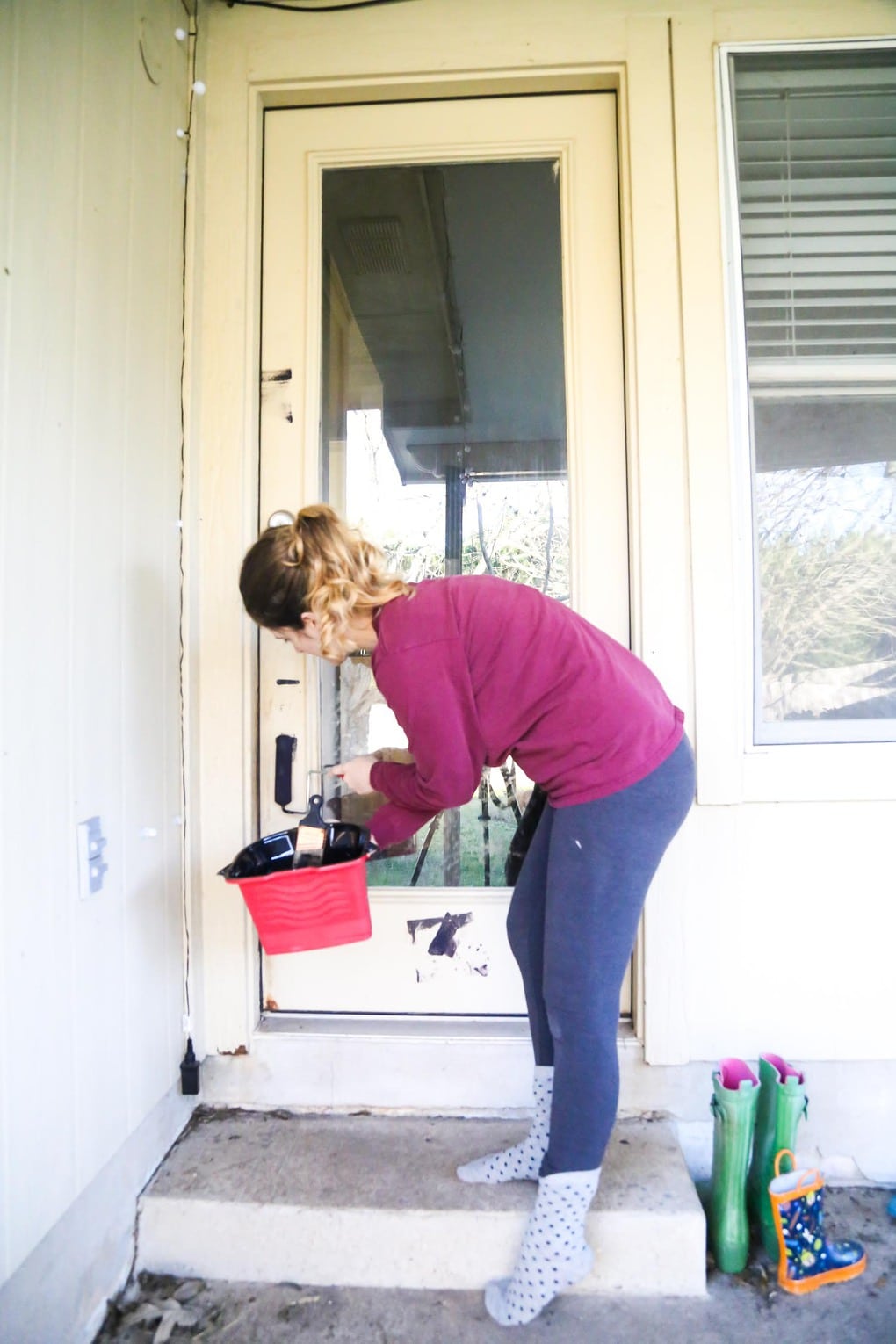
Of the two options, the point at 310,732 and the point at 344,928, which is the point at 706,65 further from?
the point at 344,928

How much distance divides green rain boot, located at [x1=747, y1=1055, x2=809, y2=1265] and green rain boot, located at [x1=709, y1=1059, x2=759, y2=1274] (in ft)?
0.17

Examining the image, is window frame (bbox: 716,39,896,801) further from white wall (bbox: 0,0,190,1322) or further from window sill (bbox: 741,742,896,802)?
white wall (bbox: 0,0,190,1322)

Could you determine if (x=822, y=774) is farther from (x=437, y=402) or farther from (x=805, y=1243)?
(x=437, y=402)

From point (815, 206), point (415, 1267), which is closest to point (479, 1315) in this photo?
point (415, 1267)

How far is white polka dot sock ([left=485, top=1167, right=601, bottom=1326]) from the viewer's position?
1.33 metres

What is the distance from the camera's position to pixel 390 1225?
1.48 m

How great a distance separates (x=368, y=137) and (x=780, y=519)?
1.46 metres

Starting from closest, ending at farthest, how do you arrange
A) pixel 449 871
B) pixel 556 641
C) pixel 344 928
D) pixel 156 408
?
1. pixel 556 641
2. pixel 344 928
3. pixel 156 408
4. pixel 449 871

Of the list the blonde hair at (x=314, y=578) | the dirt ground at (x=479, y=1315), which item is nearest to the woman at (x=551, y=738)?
the blonde hair at (x=314, y=578)

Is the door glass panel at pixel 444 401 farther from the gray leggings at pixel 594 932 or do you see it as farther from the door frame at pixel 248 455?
the gray leggings at pixel 594 932

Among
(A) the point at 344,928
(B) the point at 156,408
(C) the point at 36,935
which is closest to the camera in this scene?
(C) the point at 36,935

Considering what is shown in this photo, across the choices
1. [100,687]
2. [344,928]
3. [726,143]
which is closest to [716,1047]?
[344,928]

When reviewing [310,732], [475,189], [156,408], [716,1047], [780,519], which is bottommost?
[716,1047]

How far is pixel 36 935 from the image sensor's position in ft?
3.89
